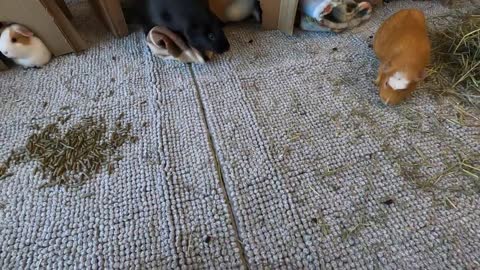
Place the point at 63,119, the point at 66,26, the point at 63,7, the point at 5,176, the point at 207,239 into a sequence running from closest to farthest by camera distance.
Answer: the point at 207,239 < the point at 5,176 < the point at 63,119 < the point at 66,26 < the point at 63,7

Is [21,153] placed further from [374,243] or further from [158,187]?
[374,243]

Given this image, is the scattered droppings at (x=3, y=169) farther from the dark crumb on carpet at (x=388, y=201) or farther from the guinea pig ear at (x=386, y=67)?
the guinea pig ear at (x=386, y=67)

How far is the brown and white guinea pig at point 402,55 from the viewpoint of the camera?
0.84 metres

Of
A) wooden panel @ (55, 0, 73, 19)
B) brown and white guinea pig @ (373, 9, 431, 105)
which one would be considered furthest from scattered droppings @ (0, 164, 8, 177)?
brown and white guinea pig @ (373, 9, 431, 105)

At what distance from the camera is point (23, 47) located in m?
1.01

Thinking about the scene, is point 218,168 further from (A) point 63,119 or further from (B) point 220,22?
(B) point 220,22

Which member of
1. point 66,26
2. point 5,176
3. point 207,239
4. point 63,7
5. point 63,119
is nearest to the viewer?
point 207,239

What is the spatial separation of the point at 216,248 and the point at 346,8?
0.94m

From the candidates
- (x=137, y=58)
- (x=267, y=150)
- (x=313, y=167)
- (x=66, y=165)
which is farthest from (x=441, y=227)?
(x=137, y=58)

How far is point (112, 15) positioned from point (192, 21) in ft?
1.15

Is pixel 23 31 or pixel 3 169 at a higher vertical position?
pixel 23 31

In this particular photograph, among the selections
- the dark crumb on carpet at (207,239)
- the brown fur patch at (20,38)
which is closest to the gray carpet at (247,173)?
the dark crumb on carpet at (207,239)

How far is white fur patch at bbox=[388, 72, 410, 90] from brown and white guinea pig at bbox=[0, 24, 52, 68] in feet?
3.62

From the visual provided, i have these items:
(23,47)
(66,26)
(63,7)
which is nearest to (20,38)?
(23,47)
